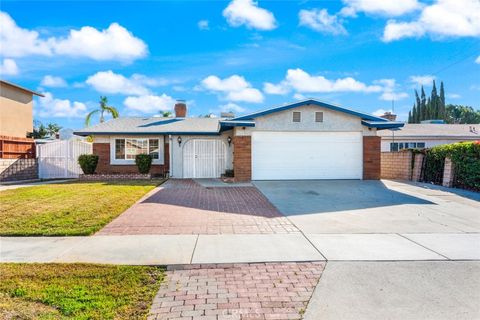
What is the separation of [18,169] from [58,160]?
2071 mm

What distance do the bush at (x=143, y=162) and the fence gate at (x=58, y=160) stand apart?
465 cm

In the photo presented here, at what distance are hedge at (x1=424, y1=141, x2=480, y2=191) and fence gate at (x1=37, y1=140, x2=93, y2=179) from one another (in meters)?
19.7

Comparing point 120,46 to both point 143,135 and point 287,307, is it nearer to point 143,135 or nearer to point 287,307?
point 143,135

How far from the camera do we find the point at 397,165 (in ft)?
56.7

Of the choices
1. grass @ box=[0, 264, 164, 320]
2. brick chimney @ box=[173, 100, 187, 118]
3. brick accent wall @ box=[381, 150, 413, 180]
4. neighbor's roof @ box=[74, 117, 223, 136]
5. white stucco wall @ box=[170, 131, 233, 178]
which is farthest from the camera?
brick chimney @ box=[173, 100, 187, 118]

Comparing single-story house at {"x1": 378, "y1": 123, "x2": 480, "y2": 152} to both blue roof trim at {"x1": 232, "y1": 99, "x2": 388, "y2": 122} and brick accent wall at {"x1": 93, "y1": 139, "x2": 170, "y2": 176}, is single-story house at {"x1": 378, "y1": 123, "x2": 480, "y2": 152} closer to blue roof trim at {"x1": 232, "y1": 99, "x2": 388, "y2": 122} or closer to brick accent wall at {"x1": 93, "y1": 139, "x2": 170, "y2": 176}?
blue roof trim at {"x1": 232, "y1": 99, "x2": 388, "y2": 122}

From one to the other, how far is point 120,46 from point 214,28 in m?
4.06

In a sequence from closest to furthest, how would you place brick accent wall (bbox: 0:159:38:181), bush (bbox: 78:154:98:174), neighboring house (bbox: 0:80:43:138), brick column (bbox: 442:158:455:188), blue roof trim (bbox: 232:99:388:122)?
brick column (bbox: 442:158:455:188) < blue roof trim (bbox: 232:99:388:122) < brick accent wall (bbox: 0:159:38:181) < bush (bbox: 78:154:98:174) < neighboring house (bbox: 0:80:43:138)

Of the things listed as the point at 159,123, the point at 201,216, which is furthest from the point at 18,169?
the point at 201,216

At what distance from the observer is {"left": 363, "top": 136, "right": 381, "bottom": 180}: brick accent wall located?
1580cm

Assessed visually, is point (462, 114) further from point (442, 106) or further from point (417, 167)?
point (417, 167)

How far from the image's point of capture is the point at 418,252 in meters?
5.19

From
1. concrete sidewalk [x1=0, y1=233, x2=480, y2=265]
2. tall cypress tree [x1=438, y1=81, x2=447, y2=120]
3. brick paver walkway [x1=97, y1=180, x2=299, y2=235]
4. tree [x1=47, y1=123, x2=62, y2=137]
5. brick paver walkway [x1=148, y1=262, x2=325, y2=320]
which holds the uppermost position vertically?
tall cypress tree [x1=438, y1=81, x2=447, y2=120]

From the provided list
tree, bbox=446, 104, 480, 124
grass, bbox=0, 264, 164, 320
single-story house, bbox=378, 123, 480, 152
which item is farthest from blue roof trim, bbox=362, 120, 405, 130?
tree, bbox=446, 104, 480, 124
